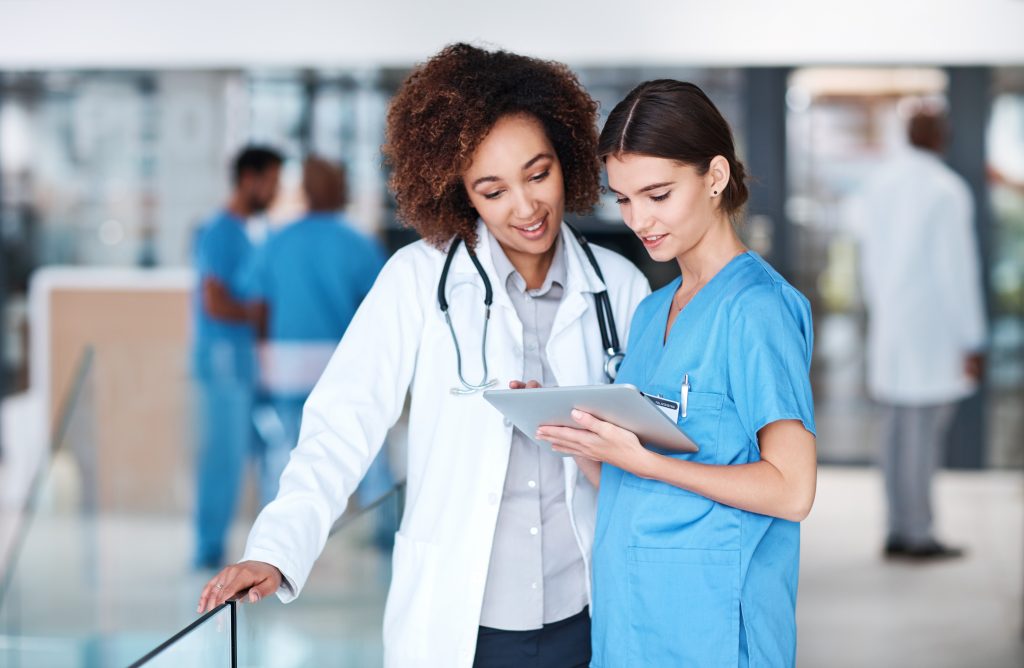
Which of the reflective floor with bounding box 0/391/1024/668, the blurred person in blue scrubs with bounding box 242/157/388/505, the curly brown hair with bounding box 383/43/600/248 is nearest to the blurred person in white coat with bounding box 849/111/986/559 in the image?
the reflective floor with bounding box 0/391/1024/668

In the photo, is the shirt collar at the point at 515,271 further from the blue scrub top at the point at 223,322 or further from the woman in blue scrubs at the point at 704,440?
the blue scrub top at the point at 223,322

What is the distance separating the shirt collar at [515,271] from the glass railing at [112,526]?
2.18 m

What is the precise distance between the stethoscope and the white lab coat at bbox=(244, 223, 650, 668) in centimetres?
1

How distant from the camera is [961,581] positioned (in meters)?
4.12

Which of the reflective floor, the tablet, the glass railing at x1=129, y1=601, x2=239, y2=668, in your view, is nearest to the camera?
the glass railing at x1=129, y1=601, x2=239, y2=668

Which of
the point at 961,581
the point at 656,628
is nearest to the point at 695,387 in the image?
the point at 656,628

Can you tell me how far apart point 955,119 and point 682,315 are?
4321mm

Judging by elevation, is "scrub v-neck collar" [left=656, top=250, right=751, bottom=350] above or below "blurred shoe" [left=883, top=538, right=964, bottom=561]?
above

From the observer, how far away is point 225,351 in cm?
455

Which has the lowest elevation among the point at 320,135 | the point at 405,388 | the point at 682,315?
the point at 405,388

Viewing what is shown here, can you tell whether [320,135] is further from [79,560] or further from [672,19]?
[672,19]

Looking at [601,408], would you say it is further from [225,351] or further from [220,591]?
[225,351]

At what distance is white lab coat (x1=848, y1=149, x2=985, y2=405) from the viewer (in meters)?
4.33

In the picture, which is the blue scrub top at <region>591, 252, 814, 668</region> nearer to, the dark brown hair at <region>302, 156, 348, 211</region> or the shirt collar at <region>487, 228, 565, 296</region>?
the shirt collar at <region>487, 228, 565, 296</region>
